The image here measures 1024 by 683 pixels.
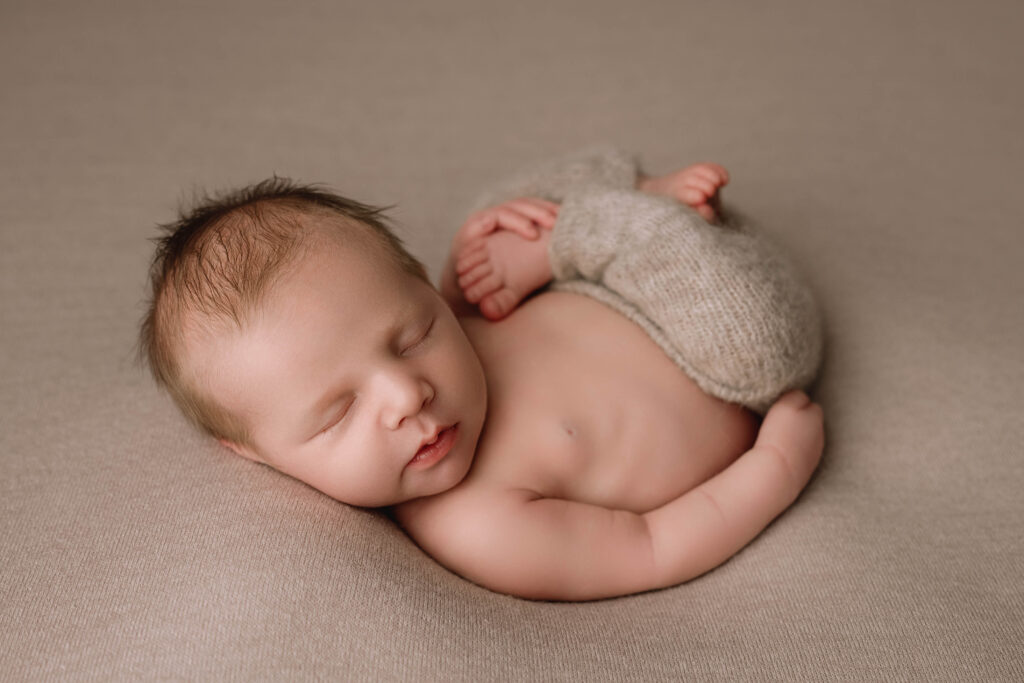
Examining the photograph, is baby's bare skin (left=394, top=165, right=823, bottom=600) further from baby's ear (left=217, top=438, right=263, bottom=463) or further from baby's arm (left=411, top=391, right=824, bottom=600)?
baby's ear (left=217, top=438, right=263, bottom=463)

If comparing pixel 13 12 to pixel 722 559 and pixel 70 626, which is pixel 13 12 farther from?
pixel 722 559

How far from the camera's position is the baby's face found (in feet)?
2.80

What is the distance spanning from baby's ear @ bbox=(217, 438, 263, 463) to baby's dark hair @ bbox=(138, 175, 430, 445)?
0.01 meters

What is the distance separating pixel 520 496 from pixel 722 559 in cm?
24

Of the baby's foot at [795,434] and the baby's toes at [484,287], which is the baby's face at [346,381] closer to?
the baby's toes at [484,287]

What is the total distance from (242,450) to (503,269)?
A: 43 cm

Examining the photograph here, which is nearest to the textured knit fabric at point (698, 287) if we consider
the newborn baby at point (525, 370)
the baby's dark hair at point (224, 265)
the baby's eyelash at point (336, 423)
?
the newborn baby at point (525, 370)

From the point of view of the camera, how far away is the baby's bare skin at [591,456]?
947 millimetres

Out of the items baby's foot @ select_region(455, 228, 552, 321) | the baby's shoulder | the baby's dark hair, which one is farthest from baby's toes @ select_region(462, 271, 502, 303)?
the baby's shoulder

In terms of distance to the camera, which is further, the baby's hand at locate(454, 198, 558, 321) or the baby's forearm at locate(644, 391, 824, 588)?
the baby's hand at locate(454, 198, 558, 321)

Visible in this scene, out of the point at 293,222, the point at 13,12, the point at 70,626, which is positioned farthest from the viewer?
the point at 13,12

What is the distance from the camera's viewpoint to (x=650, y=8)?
205 cm

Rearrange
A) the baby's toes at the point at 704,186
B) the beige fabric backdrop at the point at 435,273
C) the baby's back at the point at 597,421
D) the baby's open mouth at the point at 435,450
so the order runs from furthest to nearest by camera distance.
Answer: the baby's toes at the point at 704,186, the baby's back at the point at 597,421, the baby's open mouth at the point at 435,450, the beige fabric backdrop at the point at 435,273

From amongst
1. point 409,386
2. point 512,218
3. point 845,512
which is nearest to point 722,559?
point 845,512
